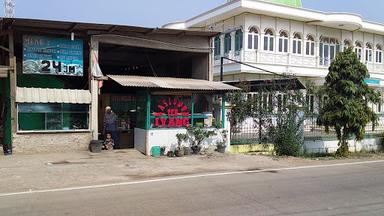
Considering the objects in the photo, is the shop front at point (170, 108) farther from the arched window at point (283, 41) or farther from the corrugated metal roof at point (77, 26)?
the arched window at point (283, 41)

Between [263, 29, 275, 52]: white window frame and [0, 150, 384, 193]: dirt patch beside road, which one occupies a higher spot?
[263, 29, 275, 52]: white window frame

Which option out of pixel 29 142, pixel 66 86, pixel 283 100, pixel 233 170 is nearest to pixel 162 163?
pixel 233 170

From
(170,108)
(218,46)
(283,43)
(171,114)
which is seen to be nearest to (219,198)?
(171,114)

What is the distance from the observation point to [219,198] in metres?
8.07

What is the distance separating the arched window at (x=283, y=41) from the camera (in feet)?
97.7

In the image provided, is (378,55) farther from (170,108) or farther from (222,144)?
(170,108)

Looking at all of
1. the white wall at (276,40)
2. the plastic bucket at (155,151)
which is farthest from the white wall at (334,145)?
the white wall at (276,40)

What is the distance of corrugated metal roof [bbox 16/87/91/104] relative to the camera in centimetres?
1409

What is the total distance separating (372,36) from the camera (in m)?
35.5

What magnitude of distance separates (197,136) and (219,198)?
7.41 metres

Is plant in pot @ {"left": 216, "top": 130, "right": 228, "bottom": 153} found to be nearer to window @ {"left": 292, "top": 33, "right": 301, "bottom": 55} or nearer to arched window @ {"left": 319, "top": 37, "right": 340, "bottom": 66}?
window @ {"left": 292, "top": 33, "right": 301, "bottom": 55}

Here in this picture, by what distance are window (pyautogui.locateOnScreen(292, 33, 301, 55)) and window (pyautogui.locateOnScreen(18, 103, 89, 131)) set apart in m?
19.6

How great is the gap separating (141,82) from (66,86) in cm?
499

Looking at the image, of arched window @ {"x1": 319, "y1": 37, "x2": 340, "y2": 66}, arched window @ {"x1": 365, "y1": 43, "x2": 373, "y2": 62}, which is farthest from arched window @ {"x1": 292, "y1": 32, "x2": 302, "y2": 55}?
arched window @ {"x1": 365, "y1": 43, "x2": 373, "y2": 62}
